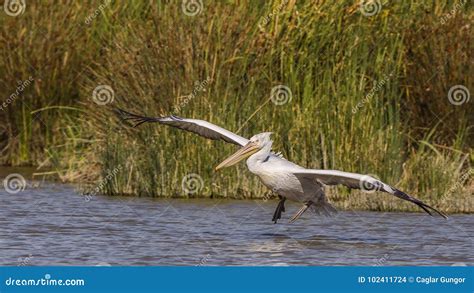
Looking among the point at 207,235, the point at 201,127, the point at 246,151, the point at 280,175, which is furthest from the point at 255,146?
the point at 201,127

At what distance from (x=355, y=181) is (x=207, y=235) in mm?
1869

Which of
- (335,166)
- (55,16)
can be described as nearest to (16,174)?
(55,16)

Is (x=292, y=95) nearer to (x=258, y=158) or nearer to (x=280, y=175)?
(x=258, y=158)

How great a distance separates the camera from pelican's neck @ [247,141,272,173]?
12.6 meters

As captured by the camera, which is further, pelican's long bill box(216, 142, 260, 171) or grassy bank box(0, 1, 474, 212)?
grassy bank box(0, 1, 474, 212)

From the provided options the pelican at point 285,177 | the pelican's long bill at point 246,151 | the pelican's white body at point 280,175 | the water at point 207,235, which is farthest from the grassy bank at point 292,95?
the pelican's long bill at point 246,151

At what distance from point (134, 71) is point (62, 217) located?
2.98 meters

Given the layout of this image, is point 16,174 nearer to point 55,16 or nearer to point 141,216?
point 55,16

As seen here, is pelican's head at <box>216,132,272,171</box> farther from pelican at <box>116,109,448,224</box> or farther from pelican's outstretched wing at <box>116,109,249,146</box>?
pelican's outstretched wing at <box>116,109,249,146</box>

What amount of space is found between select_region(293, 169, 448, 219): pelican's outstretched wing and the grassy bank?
2480 millimetres

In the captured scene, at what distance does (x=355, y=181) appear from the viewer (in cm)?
1202

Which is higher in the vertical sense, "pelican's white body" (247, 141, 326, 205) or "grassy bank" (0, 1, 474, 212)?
"grassy bank" (0, 1, 474, 212)

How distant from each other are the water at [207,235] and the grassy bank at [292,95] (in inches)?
21.9

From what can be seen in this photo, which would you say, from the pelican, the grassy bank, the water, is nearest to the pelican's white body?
the pelican
